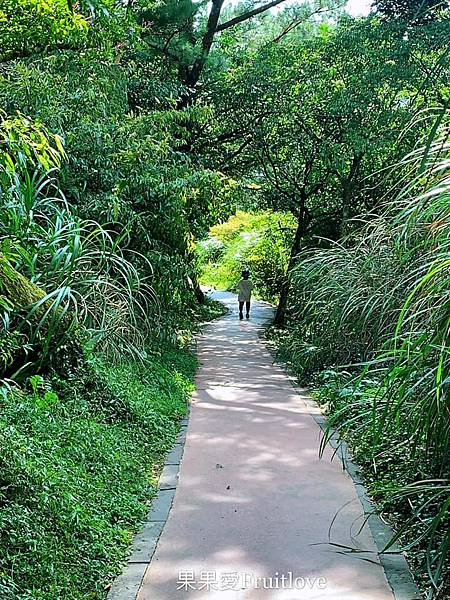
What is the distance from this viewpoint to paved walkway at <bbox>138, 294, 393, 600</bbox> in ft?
9.62

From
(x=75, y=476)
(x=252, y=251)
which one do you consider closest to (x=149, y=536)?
(x=75, y=476)

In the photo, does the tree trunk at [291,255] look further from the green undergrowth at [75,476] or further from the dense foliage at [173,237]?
the green undergrowth at [75,476]

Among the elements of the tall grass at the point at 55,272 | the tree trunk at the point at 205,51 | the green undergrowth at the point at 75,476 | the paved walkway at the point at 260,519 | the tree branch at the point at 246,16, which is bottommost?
the paved walkway at the point at 260,519

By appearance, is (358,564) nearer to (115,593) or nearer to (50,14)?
(115,593)

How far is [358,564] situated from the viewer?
3.14m

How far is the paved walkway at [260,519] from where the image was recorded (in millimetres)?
2934

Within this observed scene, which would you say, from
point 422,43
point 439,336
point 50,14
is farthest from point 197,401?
point 422,43

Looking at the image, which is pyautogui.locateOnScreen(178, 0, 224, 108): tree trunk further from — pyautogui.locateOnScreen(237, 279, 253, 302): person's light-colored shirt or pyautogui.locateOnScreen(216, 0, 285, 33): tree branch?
pyautogui.locateOnScreen(237, 279, 253, 302): person's light-colored shirt

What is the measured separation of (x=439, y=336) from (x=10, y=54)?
16.8 ft

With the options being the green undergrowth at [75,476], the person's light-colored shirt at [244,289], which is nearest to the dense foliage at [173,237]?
the green undergrowth at [75,476]

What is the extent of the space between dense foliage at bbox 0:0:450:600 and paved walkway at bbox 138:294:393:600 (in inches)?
9.6

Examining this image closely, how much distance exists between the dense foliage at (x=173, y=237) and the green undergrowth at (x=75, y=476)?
0.01 m

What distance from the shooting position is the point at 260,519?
3.67m

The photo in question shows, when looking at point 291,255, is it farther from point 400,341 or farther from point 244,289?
point 400,341
